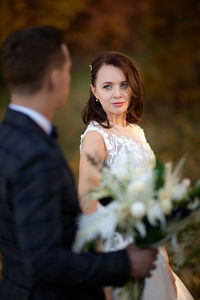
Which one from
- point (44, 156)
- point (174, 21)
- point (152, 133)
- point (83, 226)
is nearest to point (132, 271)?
point (83, 226)

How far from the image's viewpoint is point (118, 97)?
2.46 metres

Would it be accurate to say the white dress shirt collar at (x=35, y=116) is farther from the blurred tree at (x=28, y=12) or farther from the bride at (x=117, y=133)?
the blurred tree at (x=28, y=12)

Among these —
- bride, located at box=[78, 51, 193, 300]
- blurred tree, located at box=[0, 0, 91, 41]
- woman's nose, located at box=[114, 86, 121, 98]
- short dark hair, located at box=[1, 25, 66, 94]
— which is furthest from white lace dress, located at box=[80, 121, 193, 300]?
blurred tree, located at box=[0, 0, 91, 41]

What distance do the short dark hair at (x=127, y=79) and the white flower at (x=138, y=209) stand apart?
124cm

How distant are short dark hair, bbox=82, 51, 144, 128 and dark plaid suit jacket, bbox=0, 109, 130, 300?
122 centimetres

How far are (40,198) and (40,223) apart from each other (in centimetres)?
8

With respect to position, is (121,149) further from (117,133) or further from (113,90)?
(113,90)

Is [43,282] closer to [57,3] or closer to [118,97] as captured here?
[118,97]

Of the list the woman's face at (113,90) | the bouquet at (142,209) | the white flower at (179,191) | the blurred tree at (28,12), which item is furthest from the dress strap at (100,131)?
the blurred tree at (28,12)

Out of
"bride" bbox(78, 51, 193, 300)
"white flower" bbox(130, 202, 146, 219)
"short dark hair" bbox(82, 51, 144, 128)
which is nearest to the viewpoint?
"white flower" bbox(130, 202, 146, 219)

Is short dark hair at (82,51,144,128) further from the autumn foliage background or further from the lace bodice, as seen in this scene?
the autumn foliage background

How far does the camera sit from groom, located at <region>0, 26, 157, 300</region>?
118 centimetres

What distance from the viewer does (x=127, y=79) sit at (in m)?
2.52

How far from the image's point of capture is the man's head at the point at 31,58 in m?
1.30
